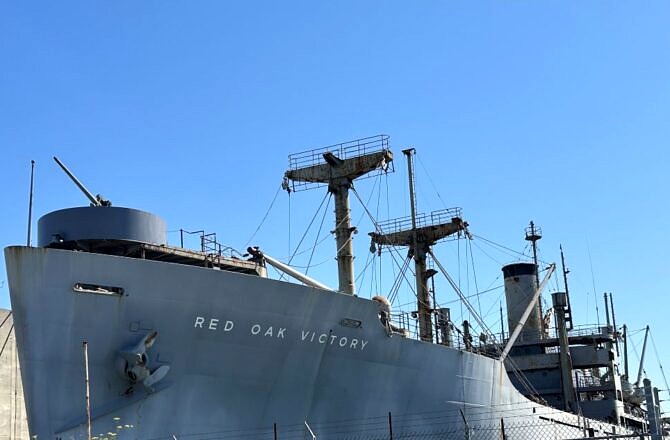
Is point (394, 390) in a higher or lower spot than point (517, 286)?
lower

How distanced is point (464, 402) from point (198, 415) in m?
9.22

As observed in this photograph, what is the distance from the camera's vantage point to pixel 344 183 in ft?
82.9

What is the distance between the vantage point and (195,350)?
51.5ft

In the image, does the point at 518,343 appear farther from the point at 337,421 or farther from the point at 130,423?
the point at 130,423

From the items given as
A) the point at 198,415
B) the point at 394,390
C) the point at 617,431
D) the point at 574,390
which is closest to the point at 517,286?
the point at 574,390

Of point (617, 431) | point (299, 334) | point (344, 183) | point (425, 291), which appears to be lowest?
point (617, 431)

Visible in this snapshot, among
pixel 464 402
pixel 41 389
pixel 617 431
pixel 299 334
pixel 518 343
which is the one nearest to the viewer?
pixel 41 389

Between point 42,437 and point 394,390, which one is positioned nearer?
point 42,437

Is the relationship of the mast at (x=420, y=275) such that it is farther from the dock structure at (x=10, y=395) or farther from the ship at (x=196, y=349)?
the dock structure at (x=10, y=395)

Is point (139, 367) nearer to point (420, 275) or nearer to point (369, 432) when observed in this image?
point (369, 432)

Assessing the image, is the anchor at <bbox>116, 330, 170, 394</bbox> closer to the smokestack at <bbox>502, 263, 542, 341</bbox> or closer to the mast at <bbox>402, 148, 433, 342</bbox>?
the mast at <bbox>402, 148, 433, 342</bbox>

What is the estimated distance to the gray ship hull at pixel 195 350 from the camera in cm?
1466

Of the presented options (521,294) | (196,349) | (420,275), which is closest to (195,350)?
(196,349)

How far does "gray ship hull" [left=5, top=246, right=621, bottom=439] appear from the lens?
1466 cm
